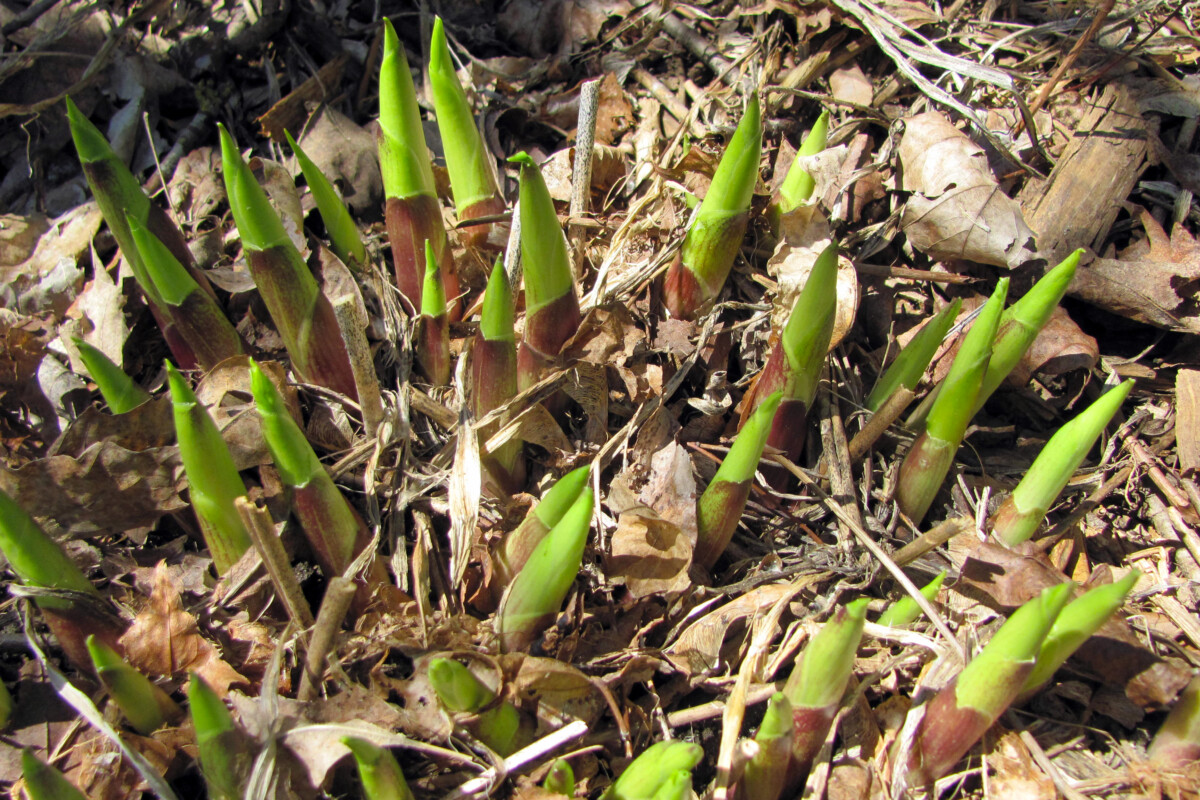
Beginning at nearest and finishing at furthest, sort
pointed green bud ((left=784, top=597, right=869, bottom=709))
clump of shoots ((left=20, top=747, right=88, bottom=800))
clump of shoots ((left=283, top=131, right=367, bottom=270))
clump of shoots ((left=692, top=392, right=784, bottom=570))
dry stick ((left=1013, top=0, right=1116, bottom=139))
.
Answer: clump of shoots ((left=20, top=747, right=88, bottom=800)) → pointed green bud ((left=784, top=597, right=869, bottom=709)) → clump of shoots ((left=692, top=392, right=784, bottom=570)) → clump of shoots ((left=283, top=131, right=367, bottom=270)) → dry stick ((left=1013, top=0, right=1116, bottom=139))

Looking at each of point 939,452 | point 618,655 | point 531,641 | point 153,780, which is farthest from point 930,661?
point 153,780

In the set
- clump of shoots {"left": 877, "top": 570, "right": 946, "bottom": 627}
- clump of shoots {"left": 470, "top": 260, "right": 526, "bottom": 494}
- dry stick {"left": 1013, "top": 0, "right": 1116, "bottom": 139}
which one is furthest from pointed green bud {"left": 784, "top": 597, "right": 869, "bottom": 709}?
dry stick {"left": 1013, "top": 0, "right": 1116, "bottom": 139}

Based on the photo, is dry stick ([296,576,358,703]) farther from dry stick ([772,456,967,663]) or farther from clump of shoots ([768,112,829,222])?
clump of shoots ([768,112,829,222])

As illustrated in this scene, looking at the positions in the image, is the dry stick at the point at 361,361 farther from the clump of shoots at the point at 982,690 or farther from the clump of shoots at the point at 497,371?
the clump of shoots at the point at 982,690

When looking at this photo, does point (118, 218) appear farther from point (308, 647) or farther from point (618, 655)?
point (618, 655)

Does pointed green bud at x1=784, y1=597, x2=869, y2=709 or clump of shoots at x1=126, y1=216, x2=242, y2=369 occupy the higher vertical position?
clump of shoots at x1=126, y1=216, x2=242, y2=369

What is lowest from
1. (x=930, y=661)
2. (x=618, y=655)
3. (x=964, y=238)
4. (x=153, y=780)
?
(x=930, y=661)

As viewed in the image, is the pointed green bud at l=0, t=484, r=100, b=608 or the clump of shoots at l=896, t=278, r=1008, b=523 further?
the clump of shoots at l=896, t=278, r=1008, b=523
